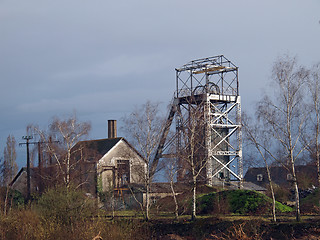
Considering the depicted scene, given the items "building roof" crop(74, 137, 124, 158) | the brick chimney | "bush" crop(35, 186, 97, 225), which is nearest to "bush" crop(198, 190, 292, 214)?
"bush" crop(35, 186, 97, 225)

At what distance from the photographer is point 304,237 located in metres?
26.3

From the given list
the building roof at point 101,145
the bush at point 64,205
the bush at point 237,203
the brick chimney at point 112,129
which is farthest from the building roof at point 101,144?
the bush at point 64,205

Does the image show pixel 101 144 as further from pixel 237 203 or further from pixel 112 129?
pixel 237 203

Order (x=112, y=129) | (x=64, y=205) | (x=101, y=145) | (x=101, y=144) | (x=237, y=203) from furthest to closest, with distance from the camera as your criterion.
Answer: (x=112, y=129) < (x=101, y=144) < (x=101, y=145) < (x=237, y=203) < (x=64, y=205)

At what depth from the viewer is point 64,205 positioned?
28.6 meters

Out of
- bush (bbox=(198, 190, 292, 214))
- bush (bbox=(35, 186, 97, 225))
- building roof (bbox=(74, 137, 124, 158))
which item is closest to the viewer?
bush (bbox=(35, 186, 97, 225))

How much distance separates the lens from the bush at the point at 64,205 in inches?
1094

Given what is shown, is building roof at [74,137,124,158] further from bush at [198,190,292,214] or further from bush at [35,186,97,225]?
bush at [35,186,97,225]

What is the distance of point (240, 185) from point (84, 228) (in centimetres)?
2494

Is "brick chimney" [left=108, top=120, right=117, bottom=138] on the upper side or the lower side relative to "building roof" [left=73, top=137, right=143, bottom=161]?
upper

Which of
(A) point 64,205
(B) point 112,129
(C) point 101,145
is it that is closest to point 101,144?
(C) point 101,145

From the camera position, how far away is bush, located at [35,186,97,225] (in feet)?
91.2

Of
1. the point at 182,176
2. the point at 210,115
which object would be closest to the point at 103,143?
the point at 210,115

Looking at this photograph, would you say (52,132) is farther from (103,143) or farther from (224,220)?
(224,220)
